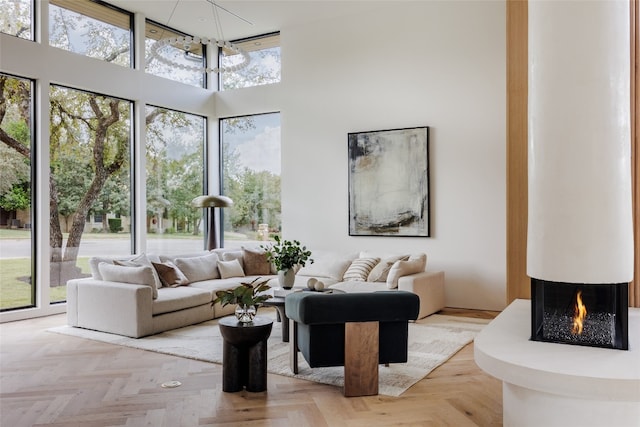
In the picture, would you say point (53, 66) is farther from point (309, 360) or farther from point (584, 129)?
point (584, 129)

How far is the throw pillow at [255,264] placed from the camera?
7586 millimetres

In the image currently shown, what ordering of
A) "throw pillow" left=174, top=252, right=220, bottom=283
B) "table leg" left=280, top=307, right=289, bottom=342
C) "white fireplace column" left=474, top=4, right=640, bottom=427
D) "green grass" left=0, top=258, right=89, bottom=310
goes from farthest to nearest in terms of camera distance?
"throw pillow" left=174, top=252, right=220, bottom=283
"green grass" left=0, top=258, right=89, bottom=310
"table leg" left=280, top=307, right=289, bottom=342
"white fireplace column" left=474, top=4, right=640, bottom=427

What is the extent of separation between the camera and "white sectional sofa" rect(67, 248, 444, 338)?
17.8 feet

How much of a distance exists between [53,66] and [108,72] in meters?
0.81

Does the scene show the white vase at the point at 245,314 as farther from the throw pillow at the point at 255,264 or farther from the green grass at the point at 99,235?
the green grass at the point at 99,235

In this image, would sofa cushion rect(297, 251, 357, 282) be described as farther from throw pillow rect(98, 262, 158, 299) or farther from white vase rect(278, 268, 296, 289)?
throw pillow rect(98, 262, 158, 299)

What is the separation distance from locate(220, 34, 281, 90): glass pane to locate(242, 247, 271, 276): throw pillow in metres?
2.95

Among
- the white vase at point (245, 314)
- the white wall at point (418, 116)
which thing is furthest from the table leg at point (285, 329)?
the white wall at point (418, 116)

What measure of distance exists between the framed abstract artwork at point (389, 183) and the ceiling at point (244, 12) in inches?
71.1

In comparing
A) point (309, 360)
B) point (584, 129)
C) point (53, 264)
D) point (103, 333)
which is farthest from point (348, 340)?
point (53, 264)

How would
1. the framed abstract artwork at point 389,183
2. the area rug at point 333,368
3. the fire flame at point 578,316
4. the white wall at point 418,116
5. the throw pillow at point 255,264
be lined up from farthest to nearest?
the throw pillow at point 255,264 → the framed abstract artwork at point 389,183 → the white wall at point 418,116 → the area rug at point 333,368 → the fire flame at point 578,316

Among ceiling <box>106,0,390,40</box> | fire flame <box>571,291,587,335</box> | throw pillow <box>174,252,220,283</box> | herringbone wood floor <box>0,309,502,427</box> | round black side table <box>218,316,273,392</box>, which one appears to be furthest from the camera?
ceiling <box>106,0,390,40</box>

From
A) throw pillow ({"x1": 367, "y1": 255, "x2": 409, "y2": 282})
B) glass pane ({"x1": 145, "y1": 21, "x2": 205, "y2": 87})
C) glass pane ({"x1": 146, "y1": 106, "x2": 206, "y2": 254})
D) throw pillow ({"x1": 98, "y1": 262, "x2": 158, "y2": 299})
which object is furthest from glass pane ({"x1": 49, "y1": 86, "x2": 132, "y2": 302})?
throw pillow ({"x1": 367, "y1": 255, "x2": 409, "y2": 282})

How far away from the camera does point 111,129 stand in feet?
24.9
